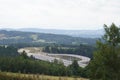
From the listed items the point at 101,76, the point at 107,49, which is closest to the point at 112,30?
the point at 107,49

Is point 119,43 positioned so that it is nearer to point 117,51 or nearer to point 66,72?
point 117,51

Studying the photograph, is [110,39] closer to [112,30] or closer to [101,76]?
[112,30]

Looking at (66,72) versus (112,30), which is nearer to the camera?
(112,30)

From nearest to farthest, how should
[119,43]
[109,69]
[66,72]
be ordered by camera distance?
[109,69], [119,43], [66,72]

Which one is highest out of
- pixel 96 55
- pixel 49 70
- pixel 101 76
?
pixel 96 55

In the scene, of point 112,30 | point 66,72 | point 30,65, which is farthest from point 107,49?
point 30,65

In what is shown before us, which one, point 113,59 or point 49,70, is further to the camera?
point 49,70

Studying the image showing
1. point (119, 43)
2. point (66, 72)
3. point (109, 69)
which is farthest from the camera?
point (66, 72)

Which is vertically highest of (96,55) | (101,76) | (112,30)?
Answer: (112,30)

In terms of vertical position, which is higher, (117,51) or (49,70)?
(117,51)
